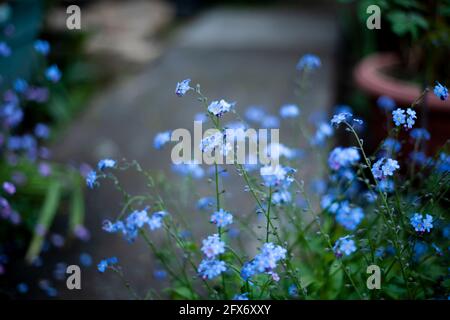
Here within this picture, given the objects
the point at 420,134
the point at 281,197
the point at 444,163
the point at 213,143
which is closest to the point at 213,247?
the point at 213,143

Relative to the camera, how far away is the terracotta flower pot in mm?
2373

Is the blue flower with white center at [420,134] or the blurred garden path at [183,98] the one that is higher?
the blurred garden path at [183,98]

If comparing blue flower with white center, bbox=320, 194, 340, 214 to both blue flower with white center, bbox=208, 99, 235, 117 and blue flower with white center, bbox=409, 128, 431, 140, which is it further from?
blue flower with white center, bbox=208, 99, 235, 117

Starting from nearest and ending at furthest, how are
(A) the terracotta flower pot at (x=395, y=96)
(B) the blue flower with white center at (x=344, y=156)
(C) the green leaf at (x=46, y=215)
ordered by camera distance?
(B) the blue flower with white center at (x=344, y=156) < (C) the green leaf at (x=46, y=215) < (A) the terracotta flower pot at (x=395, y=96)

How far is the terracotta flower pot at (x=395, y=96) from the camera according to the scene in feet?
7.79

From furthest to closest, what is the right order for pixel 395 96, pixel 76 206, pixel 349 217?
1. pixel 395 96
2. pixel 76 206
3. pixel 349 217

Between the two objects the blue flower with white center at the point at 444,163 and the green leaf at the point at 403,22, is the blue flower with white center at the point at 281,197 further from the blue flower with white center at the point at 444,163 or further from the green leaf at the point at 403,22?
the green leaf at the point at 403,22

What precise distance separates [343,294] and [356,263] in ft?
0.37

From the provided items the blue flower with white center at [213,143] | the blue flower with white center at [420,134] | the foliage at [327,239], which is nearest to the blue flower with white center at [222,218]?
the foliage at [327,239]

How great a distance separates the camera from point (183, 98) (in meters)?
3.23

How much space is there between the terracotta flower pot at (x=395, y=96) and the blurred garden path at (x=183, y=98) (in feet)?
1.06

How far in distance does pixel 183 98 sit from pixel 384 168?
2226mm

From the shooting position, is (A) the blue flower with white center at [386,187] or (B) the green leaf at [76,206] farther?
(B) the green leaf at [76,206]

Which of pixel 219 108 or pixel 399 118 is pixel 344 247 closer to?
pixel 399 118
